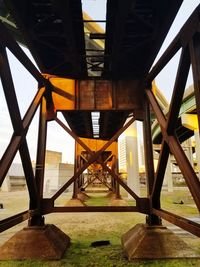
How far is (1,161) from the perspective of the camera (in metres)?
3.17

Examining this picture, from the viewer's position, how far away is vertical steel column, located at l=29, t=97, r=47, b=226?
14.9 ft

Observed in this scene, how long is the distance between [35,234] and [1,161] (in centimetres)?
184

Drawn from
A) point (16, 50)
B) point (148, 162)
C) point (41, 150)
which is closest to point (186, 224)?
point (148, 162)

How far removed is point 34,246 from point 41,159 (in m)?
1.80

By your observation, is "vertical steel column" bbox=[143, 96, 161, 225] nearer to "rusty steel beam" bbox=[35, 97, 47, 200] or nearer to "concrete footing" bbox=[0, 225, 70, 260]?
"concrete footing" bbox=[0, 225, 70, 260]

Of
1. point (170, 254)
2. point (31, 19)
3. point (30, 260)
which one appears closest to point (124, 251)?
point (170, 254)

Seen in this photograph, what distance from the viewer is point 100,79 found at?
579cm

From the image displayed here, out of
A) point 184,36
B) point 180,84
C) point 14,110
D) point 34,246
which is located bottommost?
point 34,246

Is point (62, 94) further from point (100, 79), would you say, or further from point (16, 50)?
point (16, 50)

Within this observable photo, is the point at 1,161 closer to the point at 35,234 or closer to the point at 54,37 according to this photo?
the point at 35,234

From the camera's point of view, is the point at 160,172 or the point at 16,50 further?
the point at 160,172

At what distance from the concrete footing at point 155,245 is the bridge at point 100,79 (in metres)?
0.04

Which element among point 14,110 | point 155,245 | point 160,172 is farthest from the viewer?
point 160,172

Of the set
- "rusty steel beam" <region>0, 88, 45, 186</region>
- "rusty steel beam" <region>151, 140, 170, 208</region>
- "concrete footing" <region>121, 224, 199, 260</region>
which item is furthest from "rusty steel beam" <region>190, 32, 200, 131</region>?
"concrete footing" <region>121, 224, 199, 260</region>
